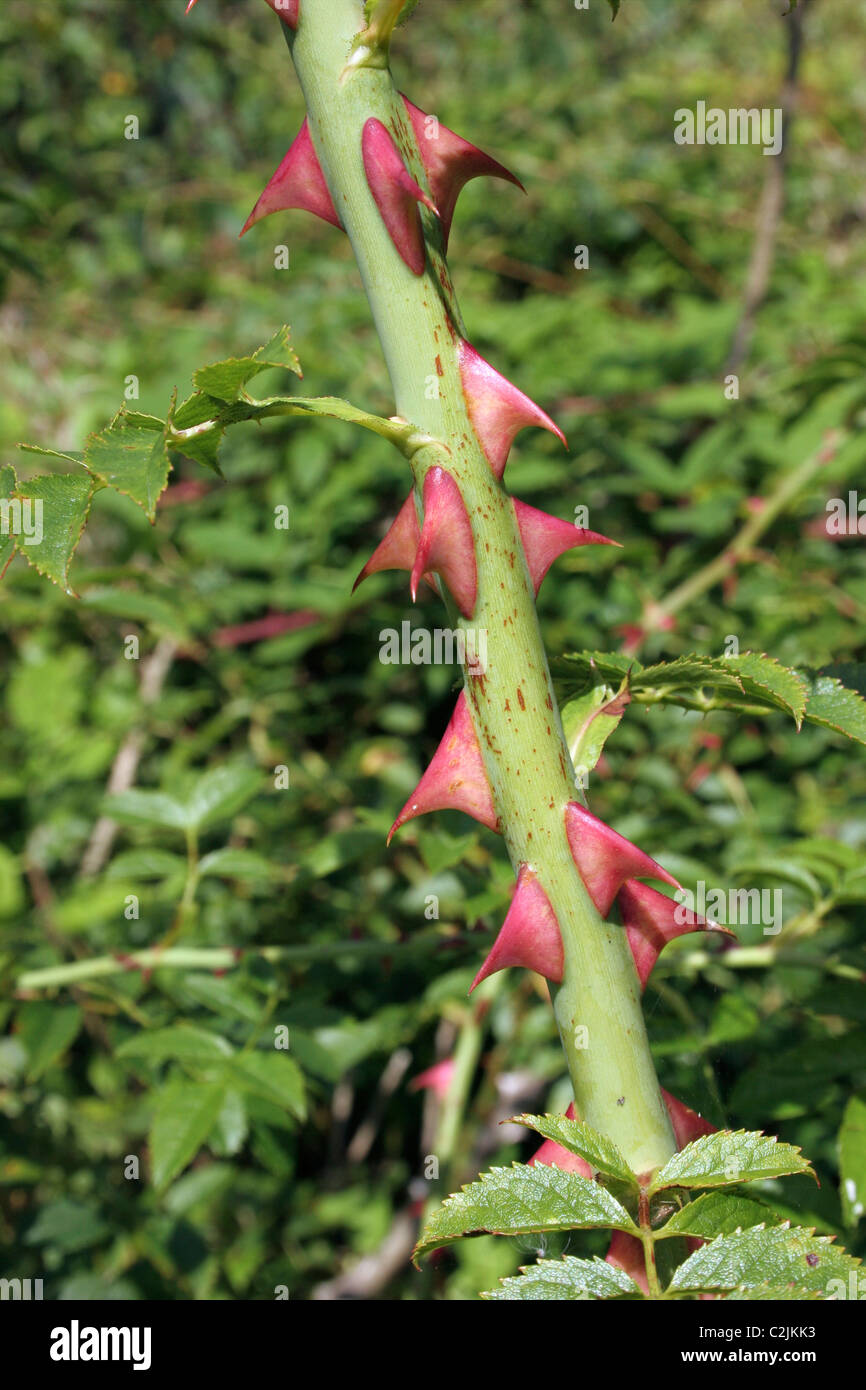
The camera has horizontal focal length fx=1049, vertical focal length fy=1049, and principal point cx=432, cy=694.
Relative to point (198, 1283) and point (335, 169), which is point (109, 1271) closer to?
point (198, 1283)

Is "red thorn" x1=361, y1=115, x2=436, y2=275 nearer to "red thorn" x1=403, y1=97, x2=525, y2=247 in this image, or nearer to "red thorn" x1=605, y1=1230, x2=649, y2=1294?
"red thorn" x1=403, y1=97, x2=525, y2=247

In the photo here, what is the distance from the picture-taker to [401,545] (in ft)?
2.18

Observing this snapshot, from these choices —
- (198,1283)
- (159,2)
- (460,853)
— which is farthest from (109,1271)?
(159,2)

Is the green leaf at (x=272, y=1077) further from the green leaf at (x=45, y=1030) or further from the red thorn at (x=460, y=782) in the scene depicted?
the red thorn at (x=460, y=782)

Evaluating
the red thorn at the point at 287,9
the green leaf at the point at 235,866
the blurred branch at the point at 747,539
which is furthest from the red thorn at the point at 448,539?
the blurred branch at the point at 747,539

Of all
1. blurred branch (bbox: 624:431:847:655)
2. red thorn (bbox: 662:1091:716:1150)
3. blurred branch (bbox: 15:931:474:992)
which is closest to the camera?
red thorn (bbox: 662:1091:716:1150)

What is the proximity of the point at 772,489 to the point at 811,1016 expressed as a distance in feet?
3.68

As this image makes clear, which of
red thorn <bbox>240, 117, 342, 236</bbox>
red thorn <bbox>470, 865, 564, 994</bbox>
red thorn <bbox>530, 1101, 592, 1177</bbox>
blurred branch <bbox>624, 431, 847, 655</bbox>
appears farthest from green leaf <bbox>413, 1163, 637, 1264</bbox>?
blurred branch <bbox>624, 431, 847, 655</bbox>

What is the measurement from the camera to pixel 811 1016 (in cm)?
113

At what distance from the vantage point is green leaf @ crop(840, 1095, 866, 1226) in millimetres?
881

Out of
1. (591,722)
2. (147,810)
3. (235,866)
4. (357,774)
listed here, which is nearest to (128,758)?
(357,774)

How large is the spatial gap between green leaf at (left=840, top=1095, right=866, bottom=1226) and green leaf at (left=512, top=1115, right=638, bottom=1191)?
1.18 feet

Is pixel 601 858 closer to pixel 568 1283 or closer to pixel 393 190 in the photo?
pixel 568 1283

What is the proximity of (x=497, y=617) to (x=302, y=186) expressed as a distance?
0.29 m
